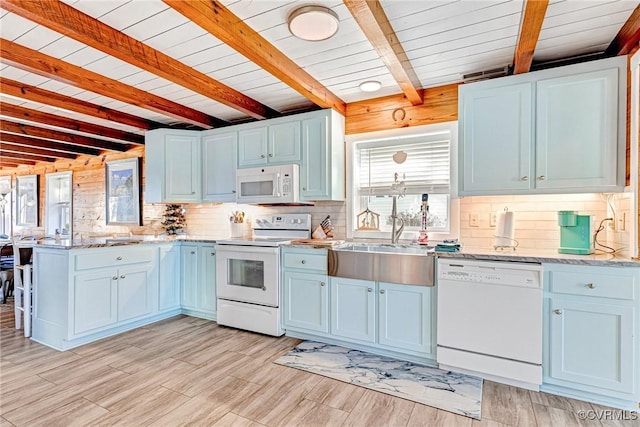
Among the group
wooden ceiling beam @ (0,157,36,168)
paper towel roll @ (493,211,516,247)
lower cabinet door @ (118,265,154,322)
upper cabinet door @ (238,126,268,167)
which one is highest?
wooden ceiling beam @ (0,157,36,168)

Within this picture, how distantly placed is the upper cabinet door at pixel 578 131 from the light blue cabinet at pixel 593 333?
2.14ft

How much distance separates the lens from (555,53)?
8.14 feet

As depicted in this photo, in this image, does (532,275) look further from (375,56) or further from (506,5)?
(375,56)

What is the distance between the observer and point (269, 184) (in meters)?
3.47

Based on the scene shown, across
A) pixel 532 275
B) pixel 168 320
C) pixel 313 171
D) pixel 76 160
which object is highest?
pixel 76 160

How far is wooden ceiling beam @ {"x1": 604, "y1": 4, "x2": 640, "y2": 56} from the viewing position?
1.98 m

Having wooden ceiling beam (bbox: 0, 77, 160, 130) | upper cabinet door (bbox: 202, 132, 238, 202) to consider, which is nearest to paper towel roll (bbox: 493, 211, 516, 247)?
upper cabinet door (bbox: 202, 132, 238, 202)

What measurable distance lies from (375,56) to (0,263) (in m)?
5.54

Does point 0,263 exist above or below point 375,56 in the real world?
below

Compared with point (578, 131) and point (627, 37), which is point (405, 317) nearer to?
point (578, 131)

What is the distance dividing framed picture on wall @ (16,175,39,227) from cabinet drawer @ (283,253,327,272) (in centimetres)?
626

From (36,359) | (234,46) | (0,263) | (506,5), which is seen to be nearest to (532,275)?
(506,5)

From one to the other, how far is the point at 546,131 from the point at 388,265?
147 cm

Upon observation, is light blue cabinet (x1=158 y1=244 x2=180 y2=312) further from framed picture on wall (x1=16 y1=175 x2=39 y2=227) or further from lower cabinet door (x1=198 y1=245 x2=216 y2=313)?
framed picture on wall (x1=16 y1=175 x2=39 y2=227)
